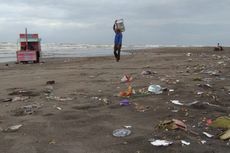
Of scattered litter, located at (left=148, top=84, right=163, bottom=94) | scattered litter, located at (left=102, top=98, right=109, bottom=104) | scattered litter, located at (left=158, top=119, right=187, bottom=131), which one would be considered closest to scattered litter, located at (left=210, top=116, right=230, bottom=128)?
scattered litter, located at (left=158, top=119, right=187, bottom=131)

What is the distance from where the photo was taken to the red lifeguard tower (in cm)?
2411

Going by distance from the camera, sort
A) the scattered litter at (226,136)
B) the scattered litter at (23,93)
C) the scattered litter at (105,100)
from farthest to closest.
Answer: the scattered litter at (23,93)
the scattered litter at (105,100)
the scattered litter at (226,136)

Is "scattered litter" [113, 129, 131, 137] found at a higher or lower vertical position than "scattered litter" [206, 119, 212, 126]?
lower

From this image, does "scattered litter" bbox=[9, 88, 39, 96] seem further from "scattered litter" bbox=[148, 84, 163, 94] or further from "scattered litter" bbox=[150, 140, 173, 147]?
"scattered litter" bbox=[150, 140, 173, 147]

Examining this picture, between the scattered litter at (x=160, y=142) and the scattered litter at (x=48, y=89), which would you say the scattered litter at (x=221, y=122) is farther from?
the scattered litter at (x=48, y=89)

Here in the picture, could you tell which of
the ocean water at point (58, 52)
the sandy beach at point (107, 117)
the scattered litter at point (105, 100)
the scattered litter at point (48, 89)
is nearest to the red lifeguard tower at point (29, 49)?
the ocean water at point (58, 52)

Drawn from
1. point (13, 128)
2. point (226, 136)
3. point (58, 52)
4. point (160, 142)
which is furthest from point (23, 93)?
point (58, 52)

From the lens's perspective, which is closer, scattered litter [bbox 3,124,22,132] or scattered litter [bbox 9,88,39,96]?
scattered litter [bbox 3,124,22,132]

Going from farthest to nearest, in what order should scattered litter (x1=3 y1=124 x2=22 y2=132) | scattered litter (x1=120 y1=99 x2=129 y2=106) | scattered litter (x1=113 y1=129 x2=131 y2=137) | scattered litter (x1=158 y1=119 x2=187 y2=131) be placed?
scattered litter (x1=120 y1=99 x2=129 y2=106)
scattered litter (x1=3 y1=124 x2=22 y2=132)
scattered litter (x1=158 y1=119 x2=187 y2=131)
scattered litter (x1=113 y1=129 x2=131 y2=137)

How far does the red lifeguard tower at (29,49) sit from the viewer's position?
2411cm

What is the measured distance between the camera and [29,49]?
82.9 ft

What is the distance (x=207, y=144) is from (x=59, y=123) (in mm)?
2088

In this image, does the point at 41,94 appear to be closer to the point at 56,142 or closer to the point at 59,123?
the point at 59,123

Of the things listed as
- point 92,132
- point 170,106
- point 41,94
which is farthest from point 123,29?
point 92,132
